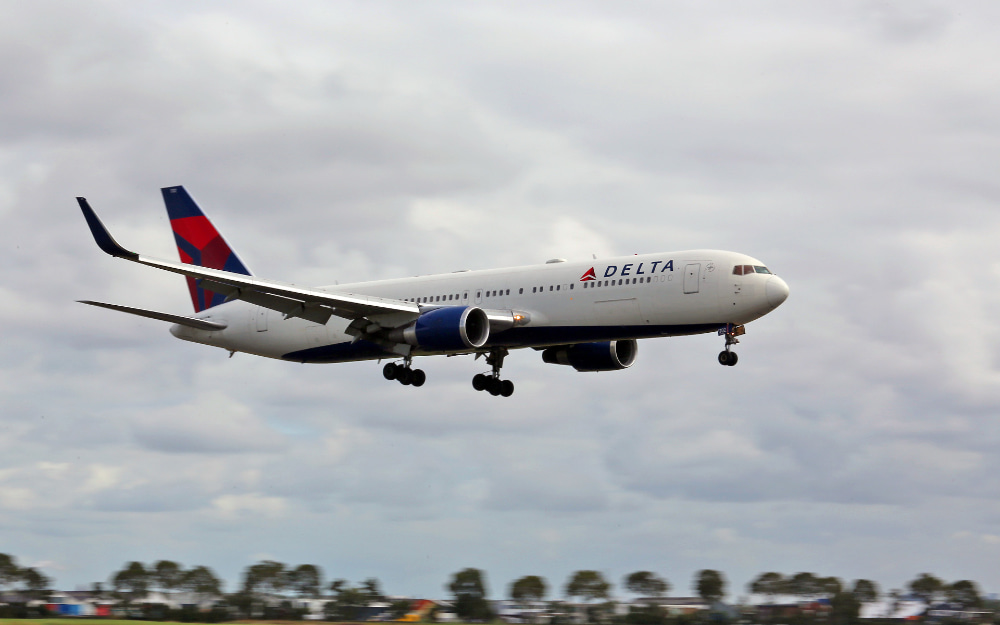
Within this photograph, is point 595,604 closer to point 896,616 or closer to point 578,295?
point 896,616

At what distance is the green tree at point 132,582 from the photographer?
104794 millimetres

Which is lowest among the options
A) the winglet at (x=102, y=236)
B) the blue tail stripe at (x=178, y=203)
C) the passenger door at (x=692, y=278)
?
the winglet at (x=102, y=236)

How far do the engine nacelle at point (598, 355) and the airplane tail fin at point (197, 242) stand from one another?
1803cm

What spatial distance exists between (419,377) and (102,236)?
17900mm

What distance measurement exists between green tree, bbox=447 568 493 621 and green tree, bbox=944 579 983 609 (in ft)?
141

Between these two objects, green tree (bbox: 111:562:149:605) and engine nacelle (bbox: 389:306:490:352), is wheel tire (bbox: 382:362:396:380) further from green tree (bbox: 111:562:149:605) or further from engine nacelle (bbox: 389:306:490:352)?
green tree (bbox: 111:562:149:605)

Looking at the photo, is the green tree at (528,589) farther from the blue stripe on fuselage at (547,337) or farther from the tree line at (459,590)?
the blue stripe on fuselage at (547,337)

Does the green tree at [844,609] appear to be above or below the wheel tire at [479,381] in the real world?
below

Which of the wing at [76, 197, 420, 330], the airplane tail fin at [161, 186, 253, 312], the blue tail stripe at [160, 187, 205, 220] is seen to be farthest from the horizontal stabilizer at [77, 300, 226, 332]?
the blue tail stripe at [160, 187, 205, 220]

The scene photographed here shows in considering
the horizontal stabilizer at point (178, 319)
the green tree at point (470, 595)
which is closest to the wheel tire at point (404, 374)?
the horizontal stabilizer at point (178, 319)

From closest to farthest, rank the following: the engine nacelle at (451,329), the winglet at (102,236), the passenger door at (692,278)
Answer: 1. the winglet at (102,236)
2. the passenger door at (692,278)
3. the engine nacelle at (451,329)

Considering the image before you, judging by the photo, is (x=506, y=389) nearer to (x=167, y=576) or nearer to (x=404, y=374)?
(x=404, y=374)

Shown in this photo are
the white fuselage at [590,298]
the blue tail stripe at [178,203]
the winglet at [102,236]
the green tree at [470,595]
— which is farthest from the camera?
the green tree at [470,595]

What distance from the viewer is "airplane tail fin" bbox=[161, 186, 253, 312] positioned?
60656mm
